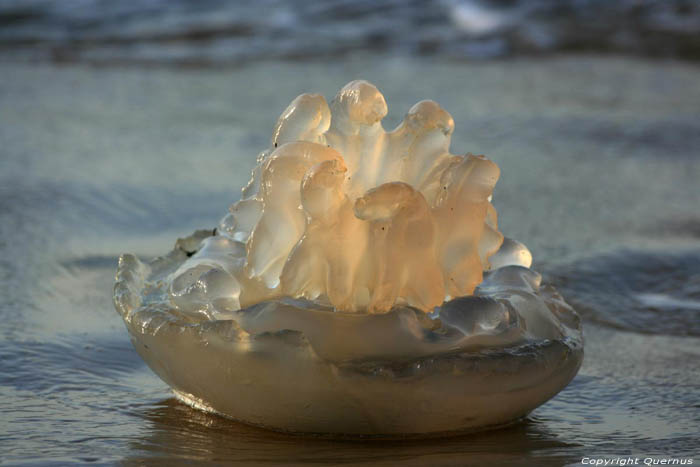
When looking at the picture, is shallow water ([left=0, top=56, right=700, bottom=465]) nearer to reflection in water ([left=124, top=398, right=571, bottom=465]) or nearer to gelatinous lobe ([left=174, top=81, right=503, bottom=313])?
reflection in water ([left=124, top=398, right=571, bottom=465])

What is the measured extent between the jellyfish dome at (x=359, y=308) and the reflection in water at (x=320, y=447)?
0.07 ft

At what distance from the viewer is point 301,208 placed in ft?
4.81

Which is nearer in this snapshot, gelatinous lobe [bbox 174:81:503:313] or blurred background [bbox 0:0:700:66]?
gelatinous lobe [bbox 174:81:503:313]

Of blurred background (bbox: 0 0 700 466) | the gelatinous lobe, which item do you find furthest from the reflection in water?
the gelatinous lobe

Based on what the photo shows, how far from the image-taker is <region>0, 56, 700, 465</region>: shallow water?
4.74ft

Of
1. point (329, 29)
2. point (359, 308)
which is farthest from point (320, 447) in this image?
point (329, 29)

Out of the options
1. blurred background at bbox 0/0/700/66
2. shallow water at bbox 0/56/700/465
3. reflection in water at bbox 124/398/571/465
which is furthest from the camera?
blurred background at bbox 0/0/700/66

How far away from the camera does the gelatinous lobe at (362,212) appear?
139cm

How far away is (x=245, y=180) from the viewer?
3254mm

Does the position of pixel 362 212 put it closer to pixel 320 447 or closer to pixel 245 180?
pixel 320 447

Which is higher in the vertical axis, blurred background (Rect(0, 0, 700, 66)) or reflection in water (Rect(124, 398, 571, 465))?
blurred background (Rect(0, 0, 700, 66))

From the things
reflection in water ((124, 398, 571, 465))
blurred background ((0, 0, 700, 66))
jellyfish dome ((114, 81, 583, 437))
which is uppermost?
blurred background ((0, 0, 700, 66))

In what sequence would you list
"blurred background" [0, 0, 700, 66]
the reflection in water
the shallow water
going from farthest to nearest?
"blurred background" [0, 0, 700, 66] → the shallow water → the reflection in water

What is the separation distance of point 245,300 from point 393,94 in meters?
3.46
